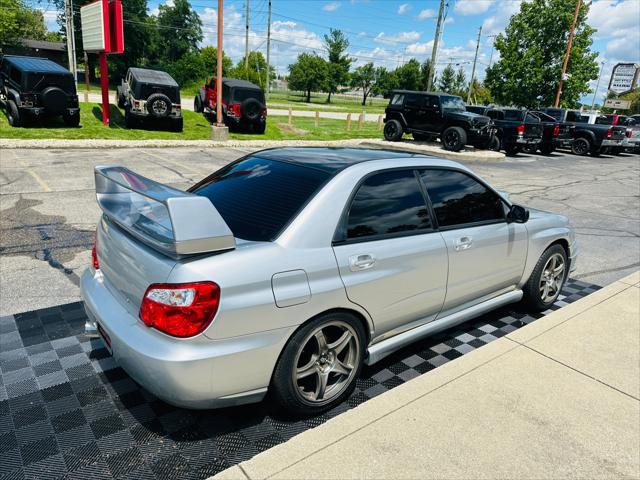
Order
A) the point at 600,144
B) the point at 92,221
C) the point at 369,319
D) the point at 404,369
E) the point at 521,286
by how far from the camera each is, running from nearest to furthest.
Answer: the point at 369,319, the point at 404,369, the point at 521,286, the point at 92,221, the point at 600,144

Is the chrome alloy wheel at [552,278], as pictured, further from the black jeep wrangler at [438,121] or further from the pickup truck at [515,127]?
the pickup truck at [515,127]

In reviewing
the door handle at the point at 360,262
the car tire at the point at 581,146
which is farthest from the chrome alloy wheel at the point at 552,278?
the car tire at the point at 581,146

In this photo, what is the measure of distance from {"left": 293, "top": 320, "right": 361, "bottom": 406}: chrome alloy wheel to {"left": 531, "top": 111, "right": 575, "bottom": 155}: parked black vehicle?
70.9 ft

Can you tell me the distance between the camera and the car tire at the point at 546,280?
4.45 metres

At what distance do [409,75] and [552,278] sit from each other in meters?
80.6

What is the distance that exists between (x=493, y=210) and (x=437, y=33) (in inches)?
1085

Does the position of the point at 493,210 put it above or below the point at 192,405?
above

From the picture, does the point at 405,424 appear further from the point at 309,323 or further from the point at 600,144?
the point at 600,144

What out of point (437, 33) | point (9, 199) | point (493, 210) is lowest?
point (9, 199)

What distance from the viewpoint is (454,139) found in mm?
18375

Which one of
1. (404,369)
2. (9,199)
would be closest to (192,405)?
(404,369)

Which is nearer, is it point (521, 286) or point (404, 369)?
point (404, 369)

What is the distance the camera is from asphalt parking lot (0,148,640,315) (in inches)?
195

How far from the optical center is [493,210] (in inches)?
156
